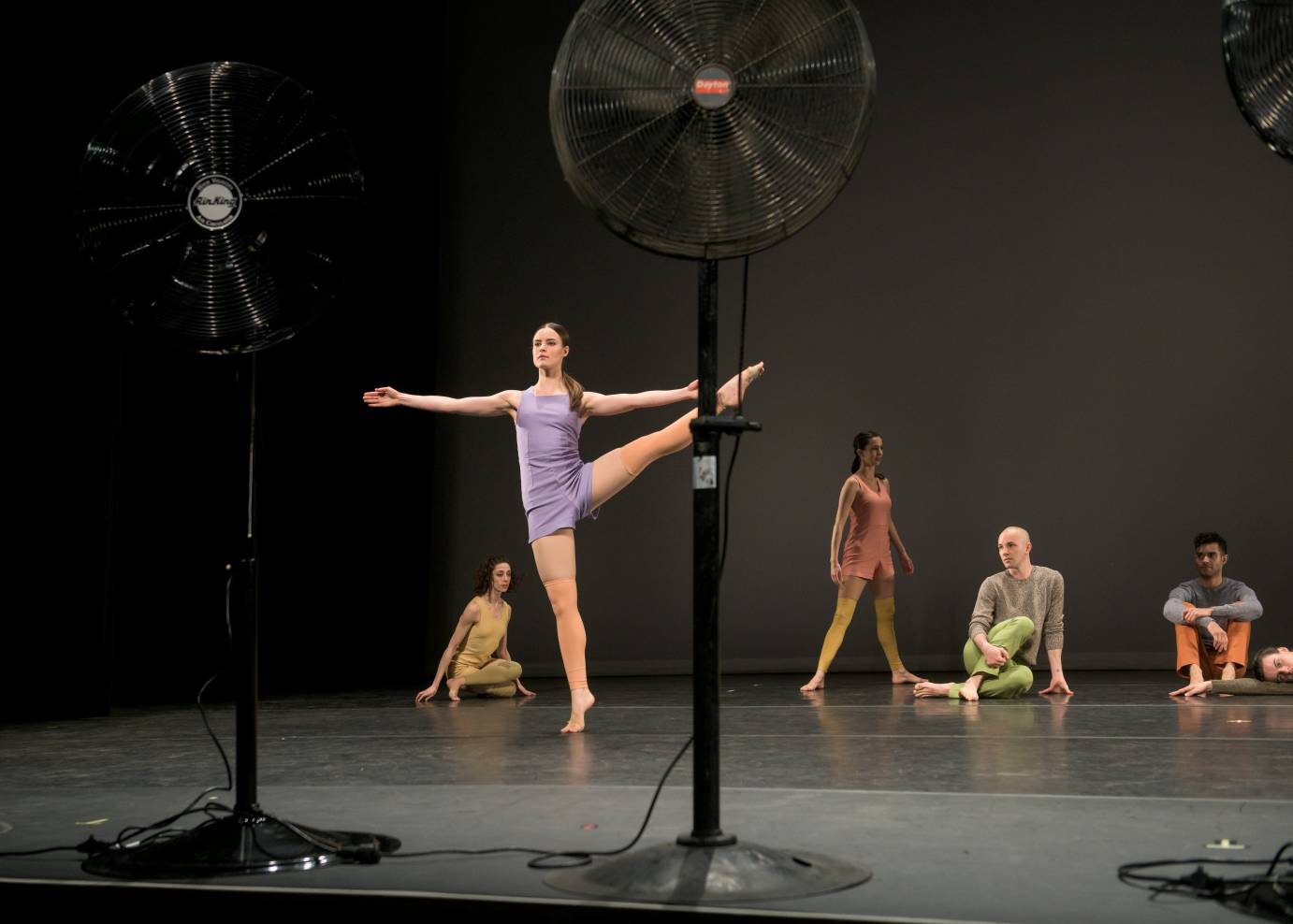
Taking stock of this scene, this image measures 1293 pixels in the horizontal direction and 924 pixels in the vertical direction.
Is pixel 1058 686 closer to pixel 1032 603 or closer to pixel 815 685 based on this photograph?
pixel 1032 603

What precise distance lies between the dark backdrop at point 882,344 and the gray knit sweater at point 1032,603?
2015mm

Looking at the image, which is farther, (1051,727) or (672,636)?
(672,636)

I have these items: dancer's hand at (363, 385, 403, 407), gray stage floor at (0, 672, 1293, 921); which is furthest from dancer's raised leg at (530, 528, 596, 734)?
dancer's hand at (363, 385, 403, 407)

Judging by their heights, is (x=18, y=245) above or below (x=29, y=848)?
above

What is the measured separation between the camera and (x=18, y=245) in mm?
6809

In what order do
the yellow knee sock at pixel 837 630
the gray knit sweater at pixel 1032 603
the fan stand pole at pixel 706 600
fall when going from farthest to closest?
the yellow knee sock at pixel 837 630 < the gray knit sweater at pixel 1032 603 < the fan stand pole at pixel 706 600

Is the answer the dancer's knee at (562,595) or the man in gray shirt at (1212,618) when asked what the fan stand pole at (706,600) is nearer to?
the dancer's knee at (562,595)

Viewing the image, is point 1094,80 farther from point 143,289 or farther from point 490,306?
point 143,289

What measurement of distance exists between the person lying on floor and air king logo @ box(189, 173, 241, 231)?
18.0 feet

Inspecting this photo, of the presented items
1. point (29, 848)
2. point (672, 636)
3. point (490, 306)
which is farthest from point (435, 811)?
point (490, 306)

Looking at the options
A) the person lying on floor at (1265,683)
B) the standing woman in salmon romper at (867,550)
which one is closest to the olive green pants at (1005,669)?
the person lying on floor at (1265,683)

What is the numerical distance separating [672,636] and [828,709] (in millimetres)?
2987

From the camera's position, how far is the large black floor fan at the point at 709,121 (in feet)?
9.58

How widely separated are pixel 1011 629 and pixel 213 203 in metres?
4.89
